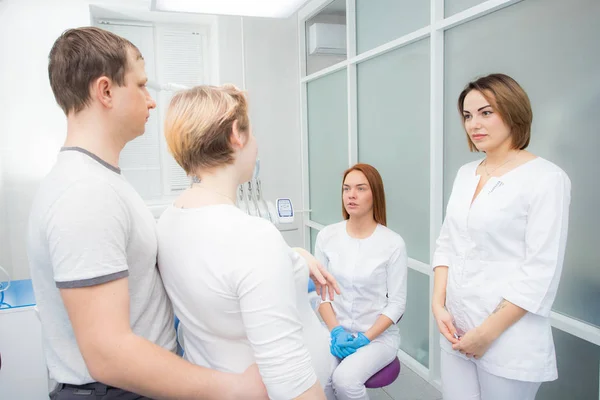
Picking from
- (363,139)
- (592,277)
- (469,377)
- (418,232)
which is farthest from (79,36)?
(363,139)

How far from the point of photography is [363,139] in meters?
3.10

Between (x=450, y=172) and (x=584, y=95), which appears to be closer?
(x=584, y=95)

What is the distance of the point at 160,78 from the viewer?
3717 mm

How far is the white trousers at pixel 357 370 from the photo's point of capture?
1824 millimetres

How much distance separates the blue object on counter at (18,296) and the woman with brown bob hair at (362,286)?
1461mm

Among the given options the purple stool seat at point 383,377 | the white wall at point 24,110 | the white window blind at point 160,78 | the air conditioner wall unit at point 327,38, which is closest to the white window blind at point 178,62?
the white window blind at point 160,78

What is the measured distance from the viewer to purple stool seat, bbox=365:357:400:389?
1810 mm

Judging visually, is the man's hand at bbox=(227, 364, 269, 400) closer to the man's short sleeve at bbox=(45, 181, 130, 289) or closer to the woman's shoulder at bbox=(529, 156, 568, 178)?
the man's short sleeve at bbox=(45, 181, 130, 289)

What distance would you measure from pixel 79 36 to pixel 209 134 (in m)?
0.30

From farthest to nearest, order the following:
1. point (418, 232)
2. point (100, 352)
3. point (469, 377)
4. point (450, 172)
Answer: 1. point (418, 232)
2. point (450, 172)
3. point (469, 377)
4. point (100, 352)

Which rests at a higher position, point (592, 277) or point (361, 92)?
point (361, 92)

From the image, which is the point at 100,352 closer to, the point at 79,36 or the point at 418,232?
the point at 79,36

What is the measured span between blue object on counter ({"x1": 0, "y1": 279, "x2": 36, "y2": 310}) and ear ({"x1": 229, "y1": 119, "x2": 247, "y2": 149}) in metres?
1.82

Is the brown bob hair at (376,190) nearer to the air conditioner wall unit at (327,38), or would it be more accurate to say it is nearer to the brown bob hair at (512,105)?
the brown bob hair at (512,105)
